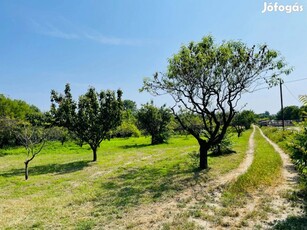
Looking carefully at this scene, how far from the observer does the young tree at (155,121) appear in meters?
48.0

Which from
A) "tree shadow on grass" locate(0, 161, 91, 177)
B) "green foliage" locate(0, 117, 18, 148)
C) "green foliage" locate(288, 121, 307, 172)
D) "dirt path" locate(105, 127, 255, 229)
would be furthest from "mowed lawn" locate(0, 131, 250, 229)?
"green foliage" locate(0, 117, 18, 148)

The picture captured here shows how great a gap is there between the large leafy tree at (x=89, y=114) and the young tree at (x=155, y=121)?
21.5 metres

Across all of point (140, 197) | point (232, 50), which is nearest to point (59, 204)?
point (140, 197)

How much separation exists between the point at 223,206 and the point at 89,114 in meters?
18.5

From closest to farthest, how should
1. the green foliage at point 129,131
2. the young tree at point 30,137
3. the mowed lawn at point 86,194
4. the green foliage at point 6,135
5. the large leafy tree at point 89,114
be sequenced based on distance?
the mowed lawn at point 86,194, the young tree at point 30,137, the large leafy tree at point 89,114, the green foliage at point 6,135, the green foliage at point 129,131

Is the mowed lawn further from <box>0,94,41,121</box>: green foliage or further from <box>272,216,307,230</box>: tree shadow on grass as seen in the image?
<box>0,94,41,121</box>: green foliage

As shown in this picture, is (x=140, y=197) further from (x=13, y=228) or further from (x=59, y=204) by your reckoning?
(x=13, y=228)

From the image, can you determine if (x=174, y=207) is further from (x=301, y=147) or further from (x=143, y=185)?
(x=301, y=147)

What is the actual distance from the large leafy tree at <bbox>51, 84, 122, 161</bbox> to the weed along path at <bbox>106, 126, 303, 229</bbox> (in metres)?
13.6

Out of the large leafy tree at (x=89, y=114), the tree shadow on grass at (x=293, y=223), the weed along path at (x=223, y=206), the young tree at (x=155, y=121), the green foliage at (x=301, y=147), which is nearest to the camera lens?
the tree shadow on grass at (x=293, y=223)

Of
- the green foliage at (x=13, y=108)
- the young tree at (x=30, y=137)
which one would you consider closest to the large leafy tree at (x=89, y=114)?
the young tree at (x=30, y=137)

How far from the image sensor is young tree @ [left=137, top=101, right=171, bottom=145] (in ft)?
157

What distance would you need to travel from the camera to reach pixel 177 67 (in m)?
18.0

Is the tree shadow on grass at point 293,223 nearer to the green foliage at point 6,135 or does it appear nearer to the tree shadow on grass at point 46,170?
the tree shadow on grass at point 46,170
